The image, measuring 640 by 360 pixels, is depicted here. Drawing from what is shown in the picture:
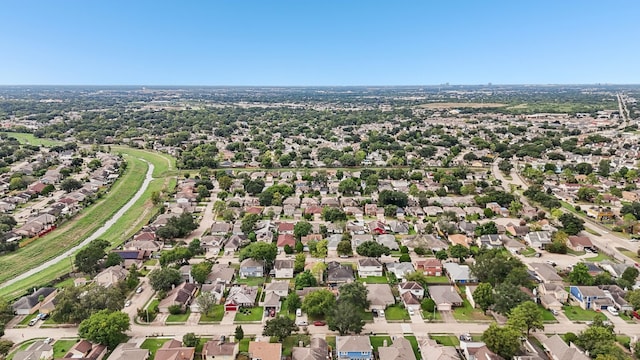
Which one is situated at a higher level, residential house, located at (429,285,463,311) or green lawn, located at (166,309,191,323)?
residential house, located at (429,285,463,311)

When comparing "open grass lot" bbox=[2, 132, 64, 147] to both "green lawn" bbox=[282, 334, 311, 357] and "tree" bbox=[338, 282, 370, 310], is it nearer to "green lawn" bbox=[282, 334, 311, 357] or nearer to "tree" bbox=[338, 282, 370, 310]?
"green lawn" bbox=[282, 334, 311, 357]

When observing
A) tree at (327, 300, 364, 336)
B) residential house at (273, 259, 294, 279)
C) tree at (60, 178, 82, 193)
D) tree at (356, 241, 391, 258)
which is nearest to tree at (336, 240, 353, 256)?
tree at (356, 241, 391, 258)

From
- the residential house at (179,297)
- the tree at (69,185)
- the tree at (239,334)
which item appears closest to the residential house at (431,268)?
the tree at (239,334)

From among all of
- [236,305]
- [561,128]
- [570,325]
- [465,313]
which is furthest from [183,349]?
[561,128]

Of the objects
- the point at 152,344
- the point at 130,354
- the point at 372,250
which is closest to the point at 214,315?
the point at 152,344

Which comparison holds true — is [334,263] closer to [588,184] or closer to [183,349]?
[183,349]
